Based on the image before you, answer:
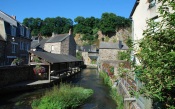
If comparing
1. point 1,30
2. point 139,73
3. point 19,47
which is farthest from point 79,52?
point 139,73

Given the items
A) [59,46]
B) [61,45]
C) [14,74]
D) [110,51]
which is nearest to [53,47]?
[59,46]

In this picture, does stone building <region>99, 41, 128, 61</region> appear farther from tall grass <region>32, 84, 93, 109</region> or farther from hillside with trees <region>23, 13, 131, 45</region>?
tall grass <region>32, 84, 93, 109</region>

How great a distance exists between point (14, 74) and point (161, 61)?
1566 centimetres

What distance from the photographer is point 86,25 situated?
77062mm

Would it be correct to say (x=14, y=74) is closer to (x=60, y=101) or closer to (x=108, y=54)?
(x=60, y=101)

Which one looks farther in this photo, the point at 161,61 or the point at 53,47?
the point at 53,47

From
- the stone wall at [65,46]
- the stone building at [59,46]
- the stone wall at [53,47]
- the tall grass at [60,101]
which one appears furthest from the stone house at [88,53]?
the tall grass at [60,101]

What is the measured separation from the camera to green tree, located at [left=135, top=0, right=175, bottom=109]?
2979 mm

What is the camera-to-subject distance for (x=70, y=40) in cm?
4309

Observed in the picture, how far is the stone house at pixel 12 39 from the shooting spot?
914 inches

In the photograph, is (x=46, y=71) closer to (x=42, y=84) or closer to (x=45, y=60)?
(x=45, y=60)

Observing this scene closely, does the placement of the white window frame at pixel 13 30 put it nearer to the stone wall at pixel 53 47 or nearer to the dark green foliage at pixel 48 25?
the stone wall at pixel 53 47

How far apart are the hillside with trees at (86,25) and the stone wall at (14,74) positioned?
2054 inches

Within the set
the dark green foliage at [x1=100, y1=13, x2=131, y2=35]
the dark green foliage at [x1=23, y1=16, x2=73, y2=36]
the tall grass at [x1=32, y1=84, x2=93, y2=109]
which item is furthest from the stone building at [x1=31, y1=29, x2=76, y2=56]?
the dark green foliage at [x1=23, y1=16, x2=73, y2=36]
